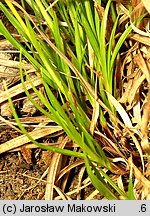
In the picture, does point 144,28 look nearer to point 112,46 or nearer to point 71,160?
point 112,46

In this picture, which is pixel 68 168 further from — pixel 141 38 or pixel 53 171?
pixel 141 38

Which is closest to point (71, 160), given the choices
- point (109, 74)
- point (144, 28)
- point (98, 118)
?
point (98, 118)

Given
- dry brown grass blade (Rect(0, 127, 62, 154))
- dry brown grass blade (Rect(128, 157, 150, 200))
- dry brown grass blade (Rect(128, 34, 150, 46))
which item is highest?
dry brown grass blade (Rect(128, 34, 150, 46))

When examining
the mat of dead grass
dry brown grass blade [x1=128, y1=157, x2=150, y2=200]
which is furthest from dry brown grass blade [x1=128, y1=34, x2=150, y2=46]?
dry brown grass blade [x1=128, y1=157, x2=150, y2=200]

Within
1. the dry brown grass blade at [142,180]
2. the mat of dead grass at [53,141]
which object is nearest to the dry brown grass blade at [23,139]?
the mat of dead grass at [53,141]

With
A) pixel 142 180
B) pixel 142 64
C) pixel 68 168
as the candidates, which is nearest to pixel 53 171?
pixel 68 168

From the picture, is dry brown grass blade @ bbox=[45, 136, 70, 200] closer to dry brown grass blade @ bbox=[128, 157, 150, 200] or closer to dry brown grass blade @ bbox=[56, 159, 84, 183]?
dry brown grass blade @ bbox=[56, 159, 84, 183]

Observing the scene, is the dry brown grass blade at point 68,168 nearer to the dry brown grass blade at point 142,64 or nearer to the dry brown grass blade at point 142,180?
the dry brown grass blade at point 142,180
